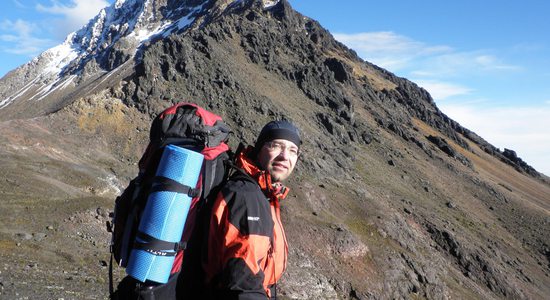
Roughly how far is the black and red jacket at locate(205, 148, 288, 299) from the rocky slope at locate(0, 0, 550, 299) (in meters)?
13.0

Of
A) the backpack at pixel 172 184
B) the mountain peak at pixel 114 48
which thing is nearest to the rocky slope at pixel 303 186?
the backpack at pixel 172 184

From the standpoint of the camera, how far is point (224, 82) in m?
64.7

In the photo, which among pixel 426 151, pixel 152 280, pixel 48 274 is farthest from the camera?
pixel 426 151

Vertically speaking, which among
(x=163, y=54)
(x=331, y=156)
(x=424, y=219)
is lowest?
(x=424, y=219)

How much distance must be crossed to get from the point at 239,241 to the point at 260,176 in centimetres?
87

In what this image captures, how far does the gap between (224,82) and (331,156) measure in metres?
19.5

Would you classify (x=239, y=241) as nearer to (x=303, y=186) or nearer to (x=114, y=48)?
(x=303, y=186)

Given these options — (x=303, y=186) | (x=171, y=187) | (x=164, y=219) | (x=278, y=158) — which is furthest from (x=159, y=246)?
(x=303, y=186)

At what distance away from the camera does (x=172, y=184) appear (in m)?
4.34

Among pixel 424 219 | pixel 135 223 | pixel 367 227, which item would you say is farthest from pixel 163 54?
pixel 135 223

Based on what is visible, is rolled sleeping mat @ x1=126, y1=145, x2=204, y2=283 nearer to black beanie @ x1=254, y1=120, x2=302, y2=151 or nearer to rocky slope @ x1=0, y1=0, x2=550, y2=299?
black beanie @ x1=254, y1=120, x2=302, y2=151

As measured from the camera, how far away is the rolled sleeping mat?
4242mm

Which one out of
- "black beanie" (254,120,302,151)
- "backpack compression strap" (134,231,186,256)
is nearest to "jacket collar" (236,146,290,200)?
"black beanie" (254,120,302,151)

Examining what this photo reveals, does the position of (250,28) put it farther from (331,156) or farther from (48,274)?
(48,274)
